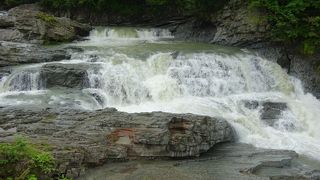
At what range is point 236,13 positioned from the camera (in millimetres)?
26625

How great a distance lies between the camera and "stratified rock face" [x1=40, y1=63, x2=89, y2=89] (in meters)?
18.3

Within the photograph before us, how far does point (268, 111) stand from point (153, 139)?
7.28 m

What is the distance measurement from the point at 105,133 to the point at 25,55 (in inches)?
362

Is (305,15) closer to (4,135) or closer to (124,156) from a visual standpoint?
(124,156)

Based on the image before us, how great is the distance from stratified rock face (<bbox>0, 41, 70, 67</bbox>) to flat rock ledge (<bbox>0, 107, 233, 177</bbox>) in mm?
6116

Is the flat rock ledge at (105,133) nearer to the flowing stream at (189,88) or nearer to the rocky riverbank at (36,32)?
the flowing stream at (189,88)

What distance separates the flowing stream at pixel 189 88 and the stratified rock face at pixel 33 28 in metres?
3.38

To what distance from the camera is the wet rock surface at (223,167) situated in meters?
11.5

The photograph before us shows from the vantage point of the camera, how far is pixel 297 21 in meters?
23.6

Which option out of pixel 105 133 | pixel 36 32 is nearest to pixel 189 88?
pixel 105 133

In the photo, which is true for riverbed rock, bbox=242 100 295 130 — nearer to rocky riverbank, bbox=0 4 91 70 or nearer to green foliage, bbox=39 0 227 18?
rocky riverbank, bbox=0 4 91 70

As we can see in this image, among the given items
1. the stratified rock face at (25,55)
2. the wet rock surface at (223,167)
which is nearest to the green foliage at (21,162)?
the wet rock surface at (223,167)

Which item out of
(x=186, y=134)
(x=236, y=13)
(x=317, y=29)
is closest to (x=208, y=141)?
(x=186, y=134)

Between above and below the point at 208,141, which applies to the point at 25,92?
above
